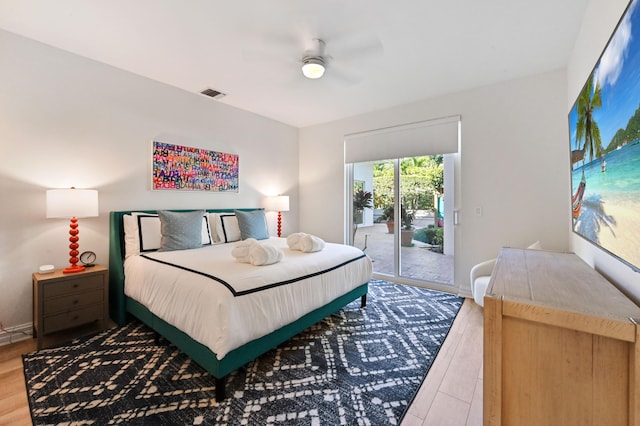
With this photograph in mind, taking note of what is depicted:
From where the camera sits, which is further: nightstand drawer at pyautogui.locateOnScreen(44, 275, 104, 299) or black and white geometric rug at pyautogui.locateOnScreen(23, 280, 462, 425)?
nightstand drawer at pyautogui.locateOnScreen(44, 275, 104, 299)

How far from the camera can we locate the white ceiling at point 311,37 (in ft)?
6.46

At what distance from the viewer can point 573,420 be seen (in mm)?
906

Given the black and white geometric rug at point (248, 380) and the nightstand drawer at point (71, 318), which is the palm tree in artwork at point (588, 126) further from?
the nightstand drawer at point (71, 318)

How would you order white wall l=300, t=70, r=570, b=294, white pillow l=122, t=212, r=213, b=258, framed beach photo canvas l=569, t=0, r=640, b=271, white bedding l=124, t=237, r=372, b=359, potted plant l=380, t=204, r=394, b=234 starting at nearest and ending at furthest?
1. framed beach photo canvas l=569, t=0, r=640, b=271
2. white bedding l=124, t=237, r=372, b=359
3. white pillow l=122, t=212, r=213, b=258
4. white wall l=300, t=70, r=570, b=294
5. potted plant l=380, t=204, r=394, b=234

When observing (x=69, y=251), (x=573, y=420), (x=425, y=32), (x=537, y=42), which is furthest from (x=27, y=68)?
(x=537, y=42)

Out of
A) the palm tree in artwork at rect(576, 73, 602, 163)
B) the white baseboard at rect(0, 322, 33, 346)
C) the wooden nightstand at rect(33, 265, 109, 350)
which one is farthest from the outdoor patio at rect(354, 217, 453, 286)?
the white baseboard at rect(0, 322, 33, 346)

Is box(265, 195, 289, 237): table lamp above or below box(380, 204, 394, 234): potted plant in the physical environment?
above

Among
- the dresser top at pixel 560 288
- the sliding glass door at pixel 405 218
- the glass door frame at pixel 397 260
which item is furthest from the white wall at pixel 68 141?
the dresser top at pixel 560 288

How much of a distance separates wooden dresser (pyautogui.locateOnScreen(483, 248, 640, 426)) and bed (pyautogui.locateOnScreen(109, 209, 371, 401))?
50.8 inches

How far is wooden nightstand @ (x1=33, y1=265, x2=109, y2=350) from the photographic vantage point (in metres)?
2.17

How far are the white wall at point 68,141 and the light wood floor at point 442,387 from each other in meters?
0.69

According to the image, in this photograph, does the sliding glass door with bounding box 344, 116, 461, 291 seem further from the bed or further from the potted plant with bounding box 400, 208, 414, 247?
the bed

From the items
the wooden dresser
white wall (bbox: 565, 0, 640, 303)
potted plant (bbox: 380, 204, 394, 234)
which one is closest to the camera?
the wooden dresser

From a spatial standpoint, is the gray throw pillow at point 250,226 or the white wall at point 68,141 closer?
the white wall at point 68,141
